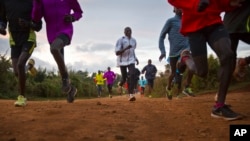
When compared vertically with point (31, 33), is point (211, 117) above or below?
below

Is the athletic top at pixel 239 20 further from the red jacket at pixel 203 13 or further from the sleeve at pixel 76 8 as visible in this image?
the sleeve at pixel 76 8

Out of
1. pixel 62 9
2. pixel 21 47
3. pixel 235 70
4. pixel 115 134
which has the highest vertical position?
pixel 62 9

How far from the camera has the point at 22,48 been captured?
7.20m

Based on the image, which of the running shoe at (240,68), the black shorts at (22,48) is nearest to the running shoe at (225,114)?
the running shoe at (240,68)

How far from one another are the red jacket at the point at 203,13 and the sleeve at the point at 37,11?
9.17 ft

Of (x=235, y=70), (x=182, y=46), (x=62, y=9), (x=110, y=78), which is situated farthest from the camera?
(x=110, y=78)

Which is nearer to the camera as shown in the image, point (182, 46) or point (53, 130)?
point (53, 130)

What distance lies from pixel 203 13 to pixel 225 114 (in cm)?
131

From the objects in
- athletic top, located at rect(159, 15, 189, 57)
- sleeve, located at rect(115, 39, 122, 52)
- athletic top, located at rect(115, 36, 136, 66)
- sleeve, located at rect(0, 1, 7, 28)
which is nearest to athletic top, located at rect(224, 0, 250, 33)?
athletic top, located at rect(159, 15, 189, 57)

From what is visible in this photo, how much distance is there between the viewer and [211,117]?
534 centimetres

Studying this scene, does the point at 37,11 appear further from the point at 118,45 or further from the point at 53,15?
the point at 118,45

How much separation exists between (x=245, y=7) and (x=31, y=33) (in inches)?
148

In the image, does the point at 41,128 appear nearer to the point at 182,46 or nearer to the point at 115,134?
the point at 115,134

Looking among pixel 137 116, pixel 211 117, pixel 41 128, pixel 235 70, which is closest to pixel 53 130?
pixel 41 128
